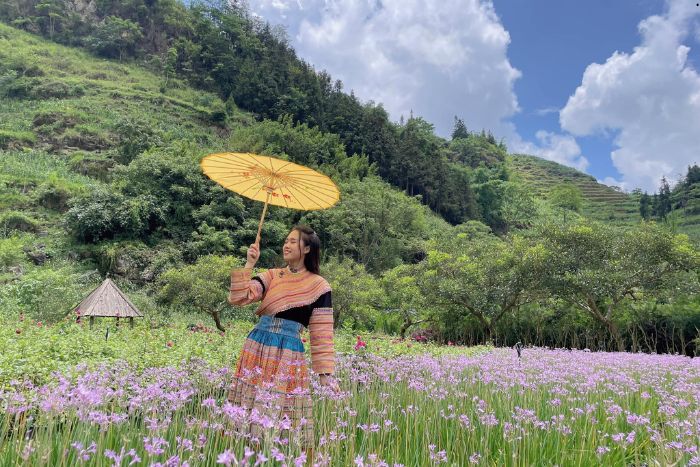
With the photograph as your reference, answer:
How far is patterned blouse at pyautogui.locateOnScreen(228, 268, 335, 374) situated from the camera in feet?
9.48

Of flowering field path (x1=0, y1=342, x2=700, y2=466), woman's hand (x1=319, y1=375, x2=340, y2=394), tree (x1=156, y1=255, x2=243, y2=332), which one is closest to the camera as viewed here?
flowering field path (x1=0, y1=342, x2=700, y2=466)

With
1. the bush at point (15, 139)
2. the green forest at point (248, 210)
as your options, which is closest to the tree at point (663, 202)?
the green forest at point (248, 210)

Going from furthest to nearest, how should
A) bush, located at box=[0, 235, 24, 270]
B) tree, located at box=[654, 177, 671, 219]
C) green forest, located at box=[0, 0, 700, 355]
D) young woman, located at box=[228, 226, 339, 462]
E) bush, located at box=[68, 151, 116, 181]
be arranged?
1. tree, located at box=[654, 177, 671, 219]
2. bush, located at box=[68, 151, 116, 181]
3. bush, located at box=[0, 235, 24, 270]
4. green forest, located at box=[0, 0, 700, 355]
5. young woman, located at box=[228, 226, 339, 462]

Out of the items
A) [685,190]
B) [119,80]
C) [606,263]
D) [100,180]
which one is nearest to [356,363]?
[606,263]

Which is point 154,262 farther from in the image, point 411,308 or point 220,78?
point 220,78

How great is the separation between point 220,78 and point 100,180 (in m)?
28.1

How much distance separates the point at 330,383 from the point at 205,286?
11075 millimetres

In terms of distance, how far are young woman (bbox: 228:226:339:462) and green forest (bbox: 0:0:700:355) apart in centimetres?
922

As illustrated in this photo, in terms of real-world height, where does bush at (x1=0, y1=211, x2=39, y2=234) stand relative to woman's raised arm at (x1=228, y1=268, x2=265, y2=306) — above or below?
above

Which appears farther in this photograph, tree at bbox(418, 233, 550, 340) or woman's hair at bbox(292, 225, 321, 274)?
tree at bbox(418, 233, 550, 340)

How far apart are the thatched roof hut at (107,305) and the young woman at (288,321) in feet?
20.6

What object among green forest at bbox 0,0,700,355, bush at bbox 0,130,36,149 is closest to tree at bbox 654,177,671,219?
green forest at bbox 0,0,700,355

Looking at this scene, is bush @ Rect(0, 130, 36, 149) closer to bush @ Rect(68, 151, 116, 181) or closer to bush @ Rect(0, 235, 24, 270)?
bush @ Rect(68, 151, 116, 181)

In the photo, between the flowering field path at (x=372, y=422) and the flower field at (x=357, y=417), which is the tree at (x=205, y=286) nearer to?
the flower field at (x=357, y=417)
